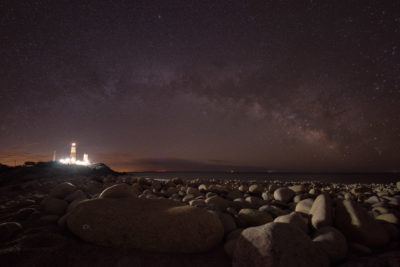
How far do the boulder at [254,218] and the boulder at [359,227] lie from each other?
2.82 ft

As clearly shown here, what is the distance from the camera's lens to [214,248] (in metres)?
2.30

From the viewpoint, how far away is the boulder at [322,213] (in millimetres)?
2539

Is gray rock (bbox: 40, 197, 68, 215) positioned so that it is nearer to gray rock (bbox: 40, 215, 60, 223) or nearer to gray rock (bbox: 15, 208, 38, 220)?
gray rock (bbox: 15, 208, 38, 220)

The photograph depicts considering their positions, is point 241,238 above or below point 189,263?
above

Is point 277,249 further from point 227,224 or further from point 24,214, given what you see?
point 24,214

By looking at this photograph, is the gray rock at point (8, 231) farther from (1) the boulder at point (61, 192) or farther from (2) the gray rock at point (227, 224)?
(2) the gray rock at point (227, 224)

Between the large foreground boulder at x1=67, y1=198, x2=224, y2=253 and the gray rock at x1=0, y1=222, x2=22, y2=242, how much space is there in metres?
0.56

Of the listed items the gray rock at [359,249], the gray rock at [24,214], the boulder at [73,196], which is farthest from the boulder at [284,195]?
the gray rock at [24,214]

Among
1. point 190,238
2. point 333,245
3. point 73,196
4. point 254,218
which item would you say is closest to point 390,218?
point 333,245

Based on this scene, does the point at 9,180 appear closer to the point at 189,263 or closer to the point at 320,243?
the point at 189,263

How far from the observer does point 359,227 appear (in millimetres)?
2365

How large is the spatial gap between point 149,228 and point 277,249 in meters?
1.34

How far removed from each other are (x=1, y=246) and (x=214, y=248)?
223 centimetres

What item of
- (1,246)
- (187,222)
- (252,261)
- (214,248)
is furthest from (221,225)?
(1,246)
